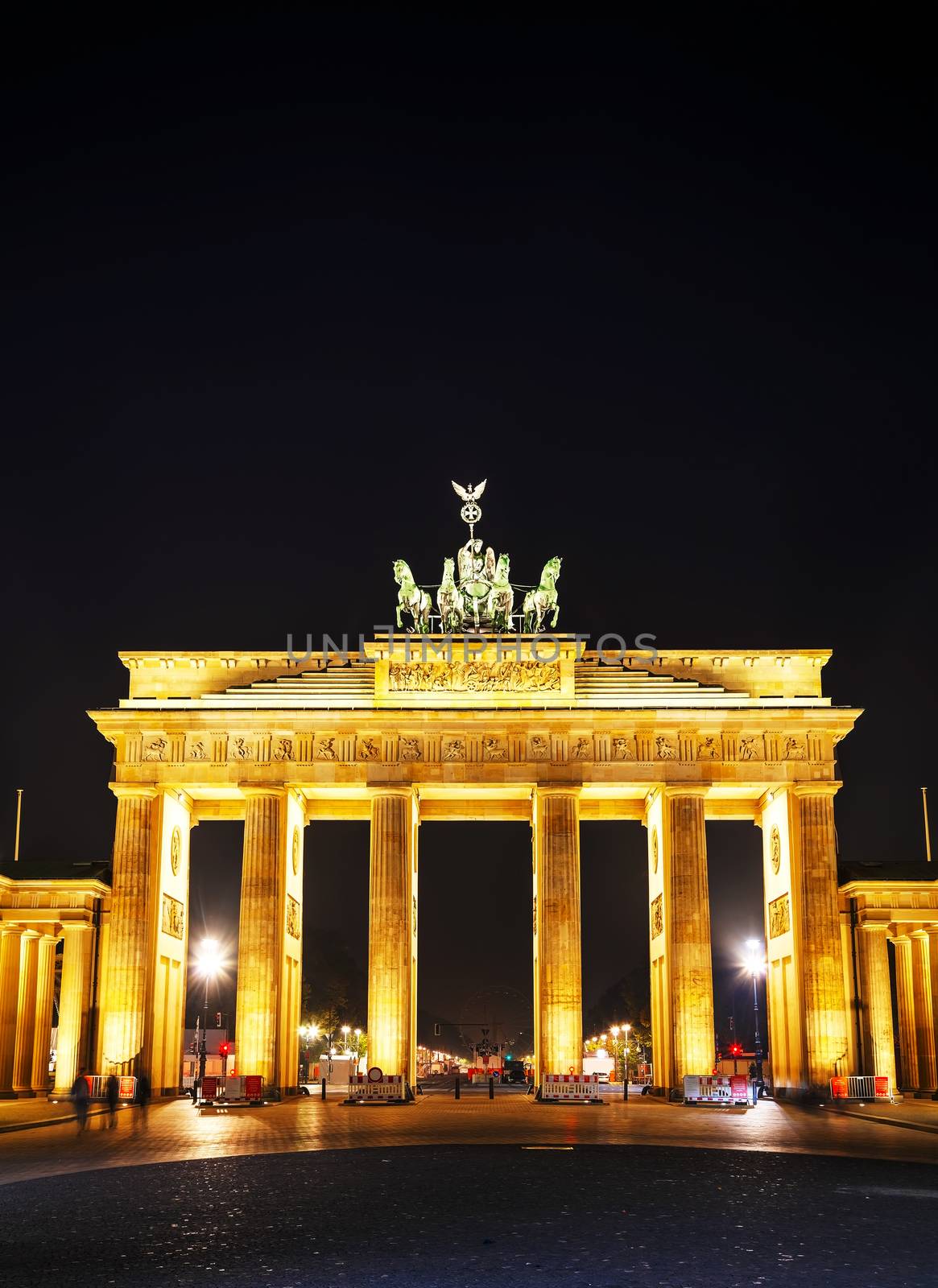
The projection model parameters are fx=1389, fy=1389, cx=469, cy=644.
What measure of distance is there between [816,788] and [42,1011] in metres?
35.4

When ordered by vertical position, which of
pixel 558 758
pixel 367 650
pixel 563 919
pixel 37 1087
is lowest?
pixel 37 1087

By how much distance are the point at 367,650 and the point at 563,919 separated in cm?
1395

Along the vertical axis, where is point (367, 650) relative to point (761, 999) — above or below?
above

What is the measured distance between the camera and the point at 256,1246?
1652 centimetres

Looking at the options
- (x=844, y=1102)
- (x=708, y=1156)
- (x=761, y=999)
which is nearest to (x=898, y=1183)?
(x=708, y=1156)

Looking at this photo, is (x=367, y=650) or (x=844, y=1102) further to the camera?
(x=367, y=650)

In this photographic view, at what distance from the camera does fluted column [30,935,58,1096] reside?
2409 inches

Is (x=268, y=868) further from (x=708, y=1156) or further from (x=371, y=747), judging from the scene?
(x=708, y=1156)

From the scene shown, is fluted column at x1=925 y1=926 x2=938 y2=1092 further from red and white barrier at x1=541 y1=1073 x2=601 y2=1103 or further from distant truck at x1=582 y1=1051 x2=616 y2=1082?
distant truck at x1=582 y1=1051 x2=616 y2=1082

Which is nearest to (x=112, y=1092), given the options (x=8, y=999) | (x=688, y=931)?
(x=8, y=999)

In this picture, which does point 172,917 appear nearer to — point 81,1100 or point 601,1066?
point 81,1100

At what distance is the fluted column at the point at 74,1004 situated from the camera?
55.7 m

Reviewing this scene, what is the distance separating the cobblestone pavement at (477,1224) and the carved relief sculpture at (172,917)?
107 feet

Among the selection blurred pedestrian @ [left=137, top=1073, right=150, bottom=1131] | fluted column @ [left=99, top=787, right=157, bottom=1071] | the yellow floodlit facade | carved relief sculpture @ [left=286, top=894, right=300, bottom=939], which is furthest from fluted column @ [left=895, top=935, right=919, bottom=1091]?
fluted column @ [left=99, top=787, right=157, bottom=1071]
